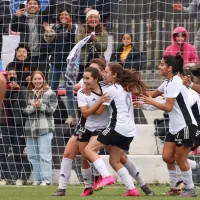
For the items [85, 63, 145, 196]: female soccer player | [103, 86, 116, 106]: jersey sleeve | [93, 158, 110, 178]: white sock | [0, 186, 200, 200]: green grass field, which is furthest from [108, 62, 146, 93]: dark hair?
[0, 186, 200, 200]: green grass field

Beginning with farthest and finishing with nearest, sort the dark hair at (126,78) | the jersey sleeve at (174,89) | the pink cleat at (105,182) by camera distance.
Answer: the dark hair at (126,78), the jersey sleeve at (174,89), the pink cleat at (105,182)

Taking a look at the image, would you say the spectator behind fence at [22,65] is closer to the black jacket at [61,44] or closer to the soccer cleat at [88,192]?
the black jacket at [61,44]

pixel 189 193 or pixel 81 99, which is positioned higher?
pixel 81 99

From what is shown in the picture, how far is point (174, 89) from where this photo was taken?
39.6 feet

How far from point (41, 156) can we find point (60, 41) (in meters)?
2.44

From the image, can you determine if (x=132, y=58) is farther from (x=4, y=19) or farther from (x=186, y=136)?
(x=186, y=136)

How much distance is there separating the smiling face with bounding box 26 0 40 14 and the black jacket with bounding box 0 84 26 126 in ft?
5.14

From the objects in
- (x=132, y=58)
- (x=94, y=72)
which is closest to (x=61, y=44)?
(x=132, y=58)

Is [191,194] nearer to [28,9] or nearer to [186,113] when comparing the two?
[186,113]

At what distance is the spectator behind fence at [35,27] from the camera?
17.3 meters

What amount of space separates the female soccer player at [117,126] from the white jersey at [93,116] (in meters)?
0.19

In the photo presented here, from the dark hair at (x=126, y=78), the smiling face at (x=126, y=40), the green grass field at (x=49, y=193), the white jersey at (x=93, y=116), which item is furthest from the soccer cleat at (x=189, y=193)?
the smiling face at (x=126, y=40)

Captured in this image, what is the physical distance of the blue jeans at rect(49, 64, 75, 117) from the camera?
55.1 feet

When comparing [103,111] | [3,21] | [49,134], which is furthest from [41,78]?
[103,111]
